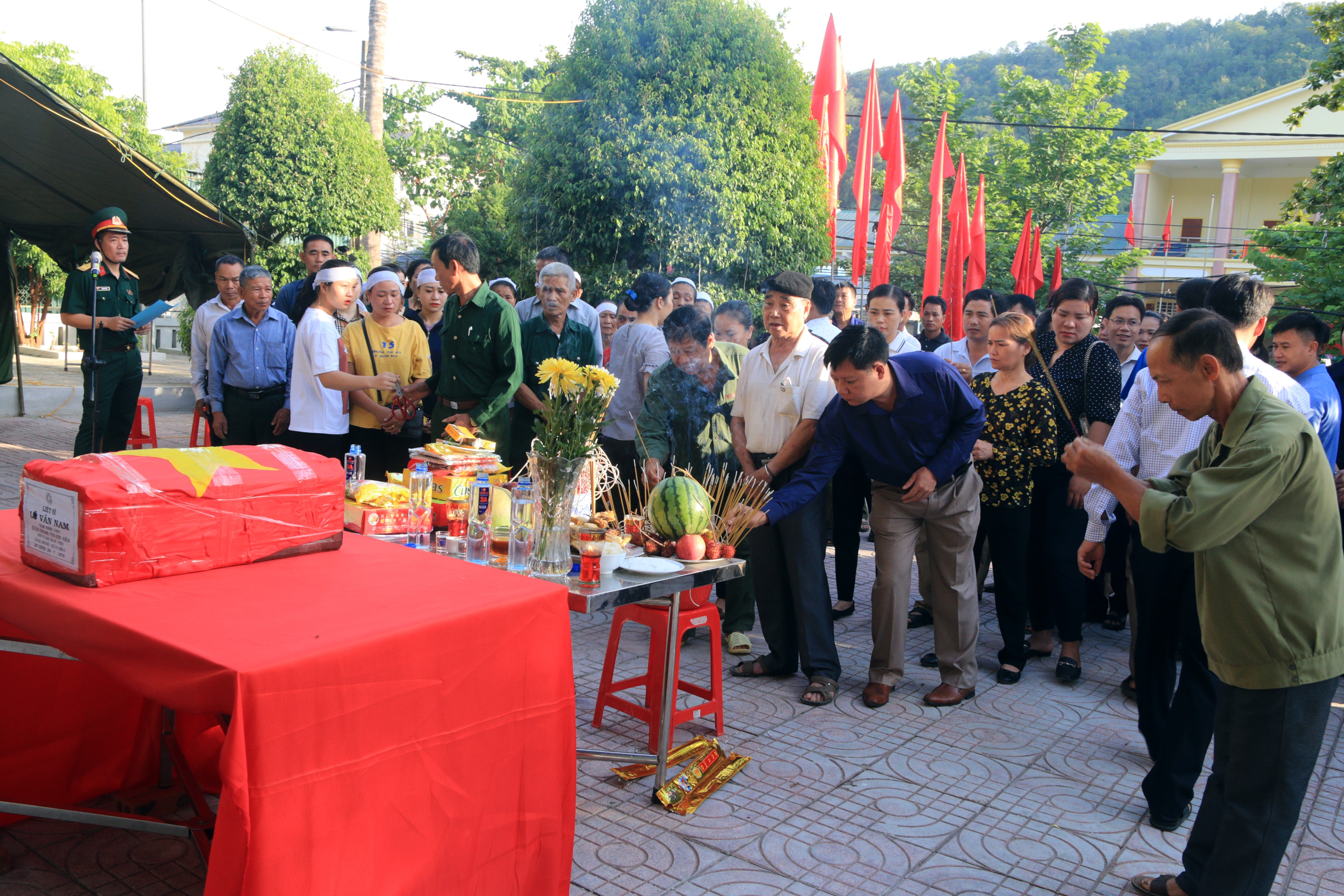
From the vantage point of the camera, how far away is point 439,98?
28812 millimetres

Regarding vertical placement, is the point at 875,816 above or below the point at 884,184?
below

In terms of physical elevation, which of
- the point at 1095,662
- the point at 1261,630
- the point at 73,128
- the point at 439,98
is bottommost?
the point at 1095,662

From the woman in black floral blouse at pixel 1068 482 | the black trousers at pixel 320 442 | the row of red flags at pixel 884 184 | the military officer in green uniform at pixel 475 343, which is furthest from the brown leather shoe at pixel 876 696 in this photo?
the row of red flags at pixel 884 184

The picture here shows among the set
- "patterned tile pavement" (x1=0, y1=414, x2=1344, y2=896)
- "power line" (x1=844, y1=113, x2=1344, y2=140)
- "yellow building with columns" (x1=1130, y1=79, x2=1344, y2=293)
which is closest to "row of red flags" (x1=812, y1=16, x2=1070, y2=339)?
"patterned tile pavement" (x1=0, y1=414, x2=1344, y2=896)

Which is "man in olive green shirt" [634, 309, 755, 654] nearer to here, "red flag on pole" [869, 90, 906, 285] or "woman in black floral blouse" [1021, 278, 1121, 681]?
"woman in black floral blouse" [1021, 278, 1121, 681]

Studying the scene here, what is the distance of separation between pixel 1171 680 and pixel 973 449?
4.14 feet

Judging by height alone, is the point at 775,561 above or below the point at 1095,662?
above

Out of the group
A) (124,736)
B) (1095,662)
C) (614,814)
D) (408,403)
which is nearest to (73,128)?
(408,403)

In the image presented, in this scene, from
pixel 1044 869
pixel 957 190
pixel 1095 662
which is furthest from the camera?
pixel 957 190

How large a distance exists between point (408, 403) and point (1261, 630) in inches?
171

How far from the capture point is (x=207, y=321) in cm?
711

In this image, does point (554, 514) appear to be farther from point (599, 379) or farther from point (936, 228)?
point (936, 228)

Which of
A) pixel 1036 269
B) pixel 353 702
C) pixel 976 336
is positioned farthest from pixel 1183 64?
pixel 353 702

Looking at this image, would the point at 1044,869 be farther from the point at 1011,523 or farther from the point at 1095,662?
the point at 1095,662
